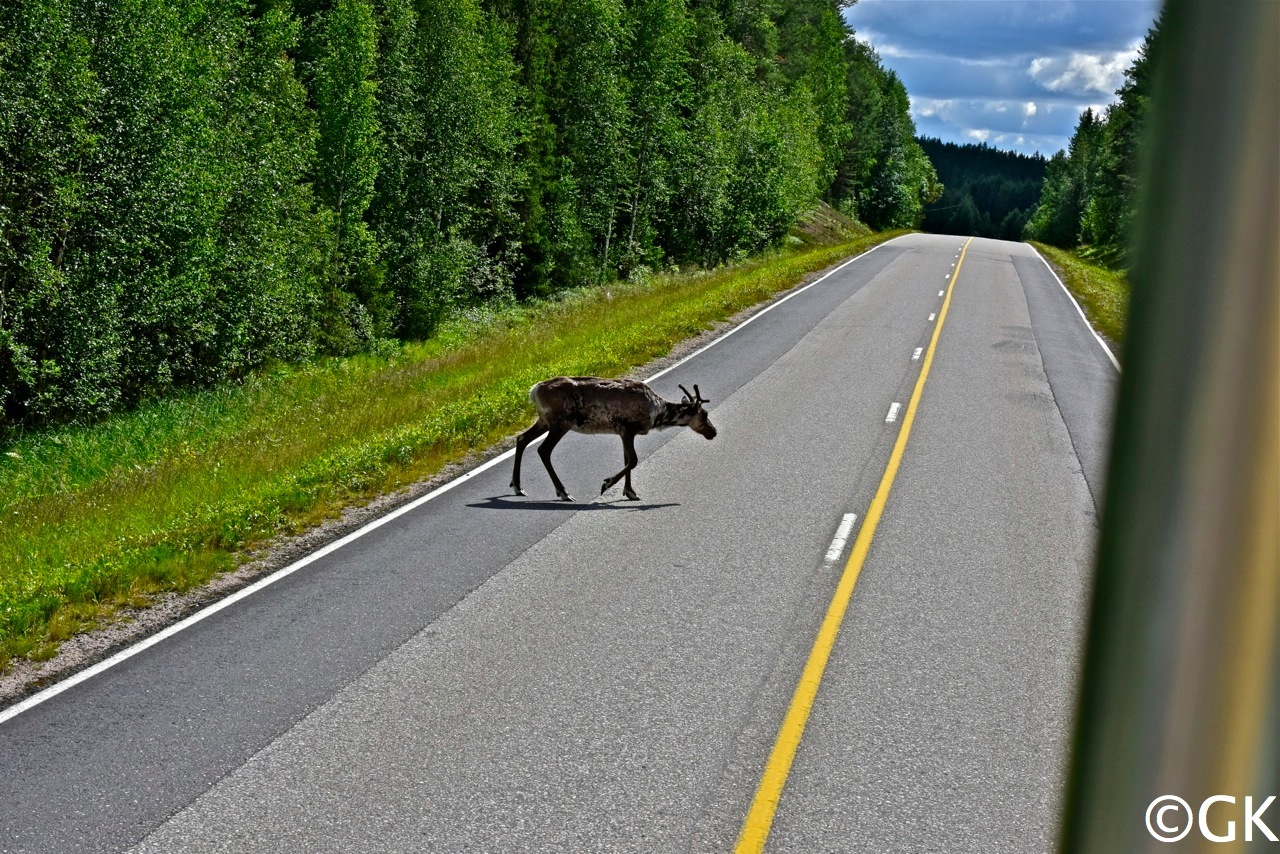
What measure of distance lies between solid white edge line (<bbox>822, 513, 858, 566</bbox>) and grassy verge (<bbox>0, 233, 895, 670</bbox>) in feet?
16.1

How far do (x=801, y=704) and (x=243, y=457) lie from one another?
33.1 ft

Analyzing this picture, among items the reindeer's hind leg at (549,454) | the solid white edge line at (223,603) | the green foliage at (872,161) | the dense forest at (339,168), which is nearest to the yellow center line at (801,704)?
the reindeer's hind leg at (549,454)

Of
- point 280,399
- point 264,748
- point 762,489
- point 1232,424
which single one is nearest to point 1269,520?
point 1232,424

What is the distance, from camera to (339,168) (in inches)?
1313

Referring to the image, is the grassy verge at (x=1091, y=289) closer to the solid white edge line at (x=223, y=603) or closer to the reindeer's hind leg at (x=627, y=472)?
the reindeer's hind leg at (x=627, y=472)

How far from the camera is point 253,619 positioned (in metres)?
8.00

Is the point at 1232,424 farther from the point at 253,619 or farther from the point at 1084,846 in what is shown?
the point at 253,619

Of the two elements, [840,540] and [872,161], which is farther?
[872,161]

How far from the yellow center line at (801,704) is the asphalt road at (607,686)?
72 mm

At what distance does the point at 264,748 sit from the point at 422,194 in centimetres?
3613

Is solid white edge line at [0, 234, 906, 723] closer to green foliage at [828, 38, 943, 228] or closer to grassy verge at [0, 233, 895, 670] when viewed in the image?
grassy verge at [0, 233, 895, 670]

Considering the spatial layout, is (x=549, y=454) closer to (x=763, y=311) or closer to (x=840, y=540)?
(x=840, y=540)

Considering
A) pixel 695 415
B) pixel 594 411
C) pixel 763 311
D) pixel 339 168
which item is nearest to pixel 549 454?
pixel 594 411

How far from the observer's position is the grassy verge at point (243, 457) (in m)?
8.85
